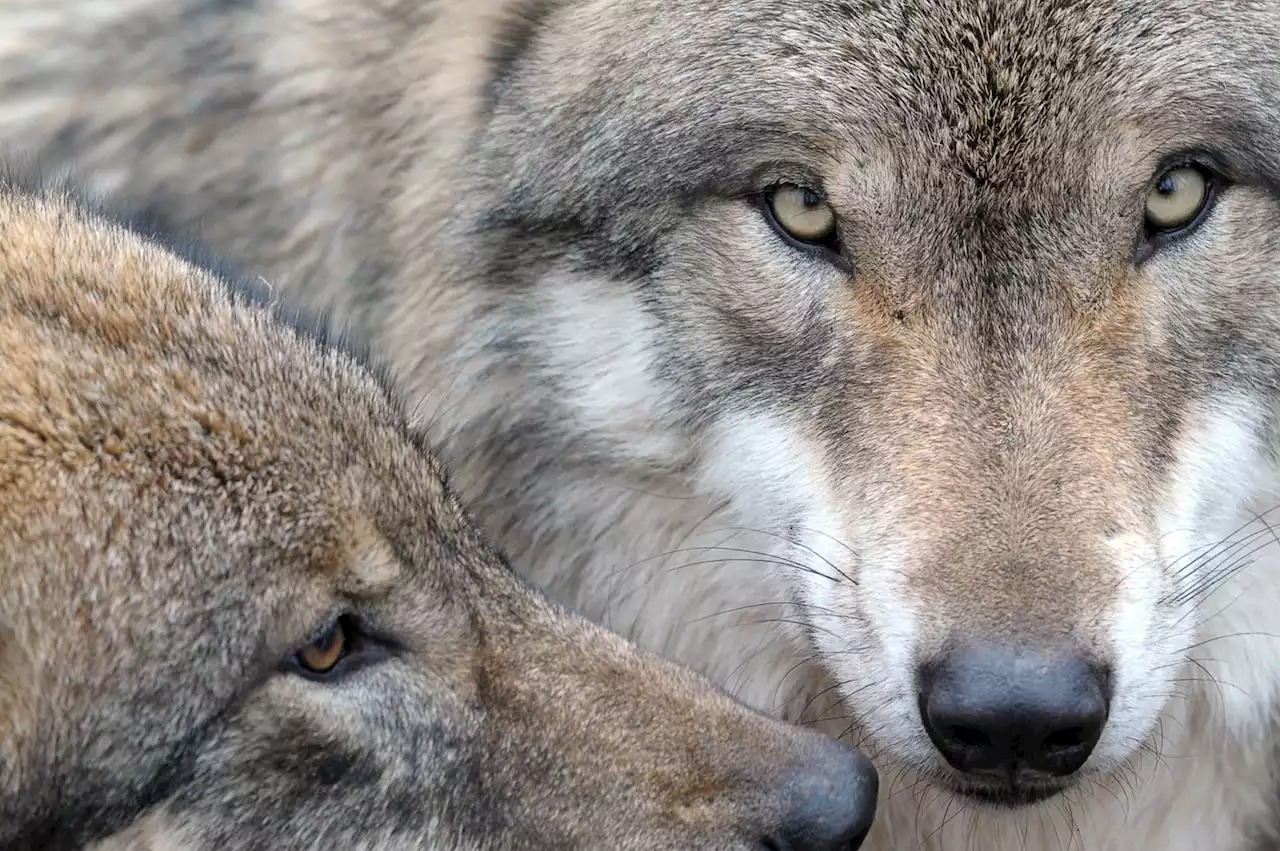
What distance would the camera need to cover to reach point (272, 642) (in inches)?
79.0

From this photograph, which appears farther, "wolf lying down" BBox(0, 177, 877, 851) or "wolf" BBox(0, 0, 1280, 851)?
"wolf" BBox(0, 0, 1280, 851)

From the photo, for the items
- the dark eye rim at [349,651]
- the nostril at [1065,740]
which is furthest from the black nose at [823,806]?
the dark eye rim at [349,651]

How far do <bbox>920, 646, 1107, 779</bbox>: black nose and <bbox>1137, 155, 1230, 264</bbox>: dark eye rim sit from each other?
0.74 metres

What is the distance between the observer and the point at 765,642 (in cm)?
307

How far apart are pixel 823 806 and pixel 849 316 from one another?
845mm

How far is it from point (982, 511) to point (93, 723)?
1.28 meters

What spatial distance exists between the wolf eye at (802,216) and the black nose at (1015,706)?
775 mm

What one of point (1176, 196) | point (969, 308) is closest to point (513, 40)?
point (969, 308)

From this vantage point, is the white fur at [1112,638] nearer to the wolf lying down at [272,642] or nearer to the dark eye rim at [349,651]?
the wolf lying down at [272,642]

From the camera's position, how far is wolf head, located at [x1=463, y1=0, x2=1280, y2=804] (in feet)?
7.59

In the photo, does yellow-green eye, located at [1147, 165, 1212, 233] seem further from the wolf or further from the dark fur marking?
the dark fur marking

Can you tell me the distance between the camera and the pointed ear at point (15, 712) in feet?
6.07

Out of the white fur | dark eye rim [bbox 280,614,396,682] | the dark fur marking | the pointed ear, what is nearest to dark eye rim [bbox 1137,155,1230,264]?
the white fur

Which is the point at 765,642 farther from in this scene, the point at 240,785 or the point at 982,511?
the point at 240,785
